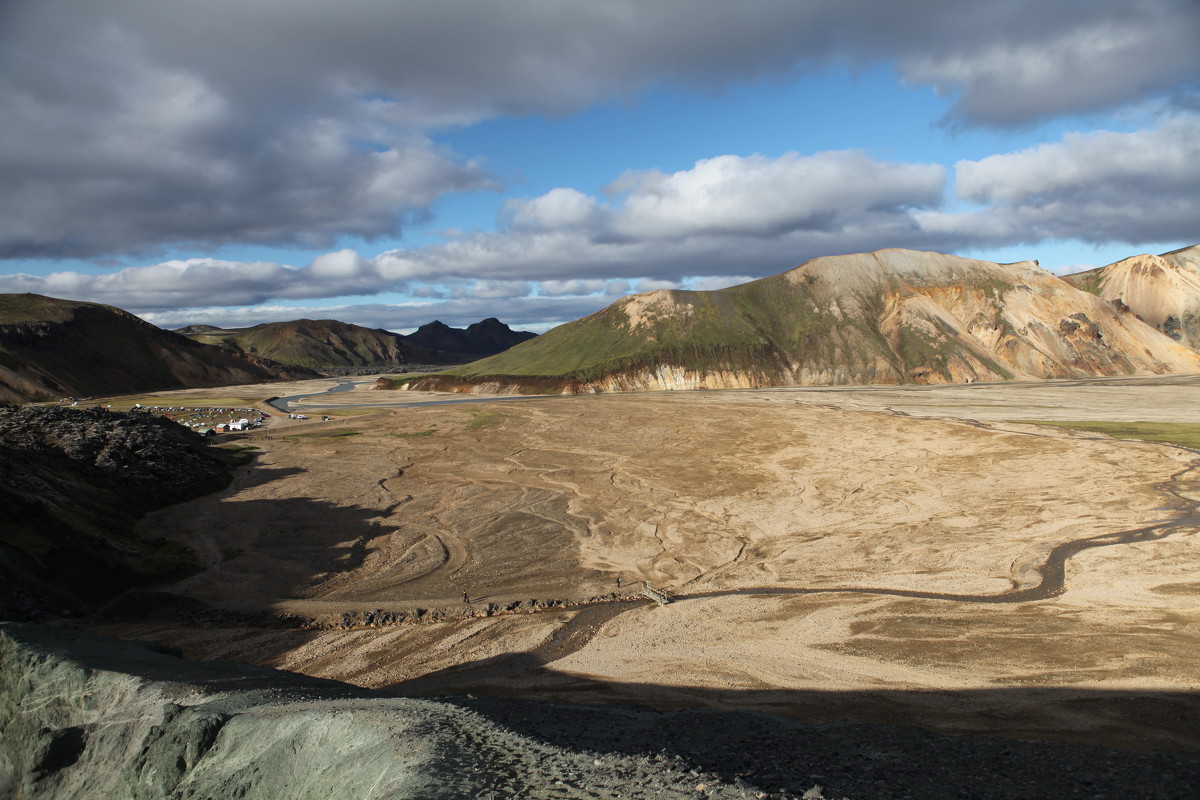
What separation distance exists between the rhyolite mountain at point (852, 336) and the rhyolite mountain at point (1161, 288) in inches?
652

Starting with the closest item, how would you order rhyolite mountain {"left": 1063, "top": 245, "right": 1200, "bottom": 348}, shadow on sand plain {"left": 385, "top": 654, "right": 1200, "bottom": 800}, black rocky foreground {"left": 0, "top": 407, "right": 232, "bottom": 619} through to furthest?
shadow on sand plain {"left": 385, "top": 654, "right": 1200, "bottom": 800} → black rocky foreground {"left": 0, "top": 407, "right": 232, "bottom": 619} → rhyolite mountain {"left": 1063, "top": 245, "right": 1200, "bottom": 348}

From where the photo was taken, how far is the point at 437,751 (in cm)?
705

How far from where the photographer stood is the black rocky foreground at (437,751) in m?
6.82

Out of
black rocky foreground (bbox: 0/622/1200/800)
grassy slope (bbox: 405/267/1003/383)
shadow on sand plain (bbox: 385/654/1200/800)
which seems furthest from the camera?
grassy slope (bbox: 405/267/1003/383)

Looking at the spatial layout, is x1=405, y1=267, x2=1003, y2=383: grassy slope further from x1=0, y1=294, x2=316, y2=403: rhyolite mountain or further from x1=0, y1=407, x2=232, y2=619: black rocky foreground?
x1=0, y1=407, x2=232, y2=619: black rocky foreground

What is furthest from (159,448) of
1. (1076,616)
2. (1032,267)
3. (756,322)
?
(1032,267)

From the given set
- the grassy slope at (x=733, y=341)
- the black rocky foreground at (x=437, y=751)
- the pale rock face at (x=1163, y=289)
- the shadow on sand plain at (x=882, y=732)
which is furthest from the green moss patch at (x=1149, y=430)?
the pale rock face at (x=1163, y=289)

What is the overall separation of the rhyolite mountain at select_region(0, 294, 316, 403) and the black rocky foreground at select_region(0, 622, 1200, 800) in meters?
111

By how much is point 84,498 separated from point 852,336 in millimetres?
111429

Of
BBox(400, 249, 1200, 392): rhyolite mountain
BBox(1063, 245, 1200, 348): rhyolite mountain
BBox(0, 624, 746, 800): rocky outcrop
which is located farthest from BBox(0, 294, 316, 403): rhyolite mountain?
BBox(1063, 245, 1200, 348): rhyolite mountain

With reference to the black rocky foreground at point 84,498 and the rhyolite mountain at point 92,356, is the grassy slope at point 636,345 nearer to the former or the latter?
the rhyolite mountain at point 92,356

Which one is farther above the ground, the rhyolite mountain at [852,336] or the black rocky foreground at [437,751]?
the rhyolite mountain at [852,336]

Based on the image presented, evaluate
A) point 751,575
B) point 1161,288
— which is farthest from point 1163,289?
point 751,575

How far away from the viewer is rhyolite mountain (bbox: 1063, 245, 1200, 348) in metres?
136
